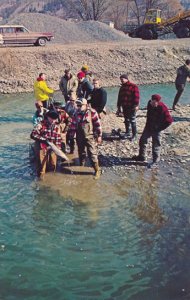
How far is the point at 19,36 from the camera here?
2998cm

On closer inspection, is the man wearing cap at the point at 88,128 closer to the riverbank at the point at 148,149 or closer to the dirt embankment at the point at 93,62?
the riverbank at the point at 148,149

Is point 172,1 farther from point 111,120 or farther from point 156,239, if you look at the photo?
point 156,239

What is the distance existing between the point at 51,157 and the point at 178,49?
23721mm

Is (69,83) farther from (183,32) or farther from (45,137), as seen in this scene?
(183,32)

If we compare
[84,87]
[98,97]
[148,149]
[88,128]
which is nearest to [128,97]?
[98,97]

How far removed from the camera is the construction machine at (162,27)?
39.4 m

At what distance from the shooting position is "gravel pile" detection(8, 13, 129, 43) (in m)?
38.0

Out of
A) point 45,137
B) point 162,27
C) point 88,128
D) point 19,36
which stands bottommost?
point 45,137

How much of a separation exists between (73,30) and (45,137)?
30.7 meters

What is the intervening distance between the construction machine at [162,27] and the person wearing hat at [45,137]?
106ft

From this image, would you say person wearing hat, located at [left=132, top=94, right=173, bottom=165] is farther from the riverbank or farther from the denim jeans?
the riverbank

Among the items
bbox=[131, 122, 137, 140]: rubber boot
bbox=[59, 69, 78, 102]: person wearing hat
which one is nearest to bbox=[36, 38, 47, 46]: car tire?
bbox=[59, 69, 78, 102]: person wearing hat

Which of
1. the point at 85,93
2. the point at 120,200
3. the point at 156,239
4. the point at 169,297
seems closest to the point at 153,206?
the point at 120,200

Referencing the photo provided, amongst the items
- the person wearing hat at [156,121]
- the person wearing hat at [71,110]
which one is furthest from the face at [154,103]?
the person wearing hat at [71,110]
